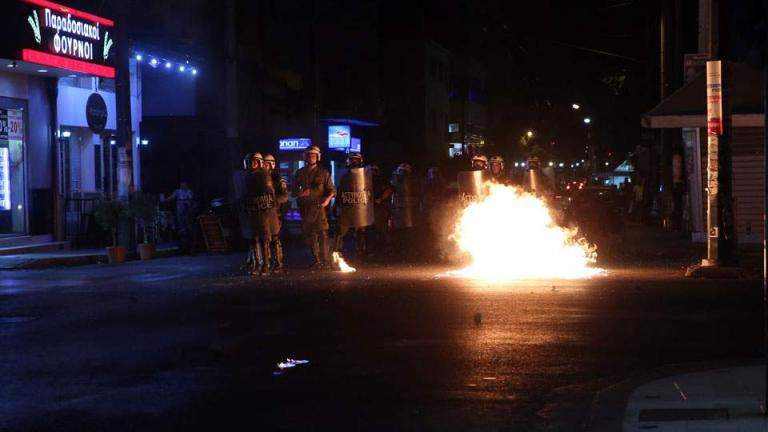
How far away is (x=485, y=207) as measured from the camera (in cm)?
2072

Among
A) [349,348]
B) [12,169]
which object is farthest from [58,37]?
[349,348]

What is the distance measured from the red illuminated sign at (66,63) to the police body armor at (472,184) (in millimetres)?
8552

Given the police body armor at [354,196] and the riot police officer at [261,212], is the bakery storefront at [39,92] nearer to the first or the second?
the riot police officer at [261,212]

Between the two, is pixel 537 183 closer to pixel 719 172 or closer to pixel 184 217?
pixel 719 172

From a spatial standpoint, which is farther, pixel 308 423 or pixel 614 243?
pixel 614 243

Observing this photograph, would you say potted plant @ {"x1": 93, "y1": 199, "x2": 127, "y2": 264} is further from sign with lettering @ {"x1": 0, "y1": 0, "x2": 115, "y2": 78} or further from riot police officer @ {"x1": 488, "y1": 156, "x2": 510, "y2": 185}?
riot police officer @ {"x1": 488, "y1": 156, "x2": 510, "y2": 185}

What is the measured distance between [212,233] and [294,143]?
15952mm

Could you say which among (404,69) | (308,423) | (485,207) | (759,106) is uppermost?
(404,69)

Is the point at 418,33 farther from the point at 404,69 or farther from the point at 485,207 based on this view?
the point at 485,207

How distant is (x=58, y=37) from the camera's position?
74.0 ft

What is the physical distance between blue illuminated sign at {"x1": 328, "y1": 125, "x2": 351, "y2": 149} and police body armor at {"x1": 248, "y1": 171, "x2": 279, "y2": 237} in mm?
32686

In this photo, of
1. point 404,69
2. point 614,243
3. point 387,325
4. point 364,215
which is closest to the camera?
point 387,325

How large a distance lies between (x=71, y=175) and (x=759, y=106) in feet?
52.1

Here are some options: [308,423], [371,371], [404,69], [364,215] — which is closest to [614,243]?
[364,215]
